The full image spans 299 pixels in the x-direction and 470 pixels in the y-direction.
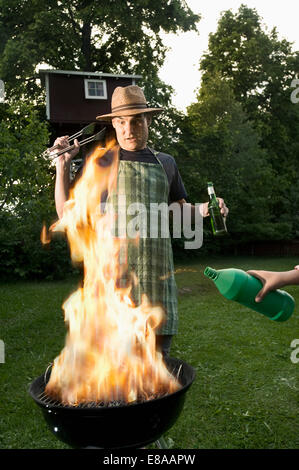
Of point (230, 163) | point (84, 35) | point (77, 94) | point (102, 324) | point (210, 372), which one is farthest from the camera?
point (230, 163)

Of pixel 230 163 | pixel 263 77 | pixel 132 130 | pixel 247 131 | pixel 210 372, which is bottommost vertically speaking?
pixel 210 372

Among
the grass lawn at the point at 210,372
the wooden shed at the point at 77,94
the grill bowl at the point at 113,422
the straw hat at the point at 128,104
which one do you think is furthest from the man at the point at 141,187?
the wooden shed at the point at 77,94

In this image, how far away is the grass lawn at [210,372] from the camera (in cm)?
354

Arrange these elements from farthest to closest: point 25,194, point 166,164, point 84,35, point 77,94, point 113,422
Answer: point 84,35
point 77,94
point 25,194
point 166,164
point 113,422

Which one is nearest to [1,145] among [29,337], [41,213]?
[41,213]

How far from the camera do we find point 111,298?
232 cm

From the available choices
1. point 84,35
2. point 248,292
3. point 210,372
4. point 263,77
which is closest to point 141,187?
point 248,292

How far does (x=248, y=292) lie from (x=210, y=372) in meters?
3.63

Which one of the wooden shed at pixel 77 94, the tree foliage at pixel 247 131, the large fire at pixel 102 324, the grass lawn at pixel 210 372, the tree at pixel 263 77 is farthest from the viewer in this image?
the tree at pixel 263 77

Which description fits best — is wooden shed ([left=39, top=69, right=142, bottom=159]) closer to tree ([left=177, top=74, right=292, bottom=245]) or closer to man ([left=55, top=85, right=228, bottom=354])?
tree ([left=177, top=74, right=292, bottom=245])

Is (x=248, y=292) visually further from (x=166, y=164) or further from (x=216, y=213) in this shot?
(x=166, y=164)

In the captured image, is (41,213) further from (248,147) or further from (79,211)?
(248,147)

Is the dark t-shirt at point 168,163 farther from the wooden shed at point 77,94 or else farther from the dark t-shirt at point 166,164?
the wooden shed at point 77,94

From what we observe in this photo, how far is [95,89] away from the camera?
47.9ft
